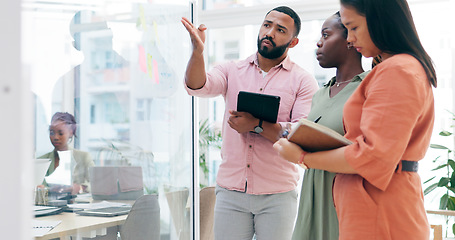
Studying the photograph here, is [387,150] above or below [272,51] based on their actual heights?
below

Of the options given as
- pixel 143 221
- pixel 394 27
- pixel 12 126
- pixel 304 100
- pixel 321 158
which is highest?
pixel 394 27

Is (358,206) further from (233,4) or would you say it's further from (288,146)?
(233,4)

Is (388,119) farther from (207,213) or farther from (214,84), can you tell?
(207,213)

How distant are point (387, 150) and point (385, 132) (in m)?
0.05

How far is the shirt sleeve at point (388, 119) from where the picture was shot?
1.20 m

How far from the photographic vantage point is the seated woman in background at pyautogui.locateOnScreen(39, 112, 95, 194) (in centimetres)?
144

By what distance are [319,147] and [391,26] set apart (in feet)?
1.32

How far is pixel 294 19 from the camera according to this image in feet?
7.60

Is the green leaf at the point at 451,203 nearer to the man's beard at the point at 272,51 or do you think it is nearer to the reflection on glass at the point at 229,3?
the man's beard at the point at 272,51

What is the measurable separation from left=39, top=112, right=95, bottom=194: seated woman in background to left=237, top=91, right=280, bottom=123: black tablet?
2.31 feet

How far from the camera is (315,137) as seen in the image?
1338mm

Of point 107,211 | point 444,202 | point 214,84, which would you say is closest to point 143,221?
point 107,211

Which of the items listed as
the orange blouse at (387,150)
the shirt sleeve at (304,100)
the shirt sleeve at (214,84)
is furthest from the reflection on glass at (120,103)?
the orange blouse at (387,150)

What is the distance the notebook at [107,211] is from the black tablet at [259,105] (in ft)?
2.16
